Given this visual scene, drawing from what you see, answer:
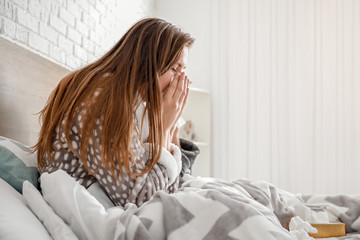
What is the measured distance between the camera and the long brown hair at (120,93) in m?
1.07

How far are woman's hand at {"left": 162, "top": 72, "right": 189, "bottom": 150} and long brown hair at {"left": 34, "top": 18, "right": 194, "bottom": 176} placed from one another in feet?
0.21

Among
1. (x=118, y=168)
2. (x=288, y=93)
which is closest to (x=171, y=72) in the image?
(x=118, y=168)

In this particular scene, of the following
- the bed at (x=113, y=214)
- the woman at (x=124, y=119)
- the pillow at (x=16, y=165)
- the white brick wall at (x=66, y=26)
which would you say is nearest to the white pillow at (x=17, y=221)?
the bed at (x=113, y=214)

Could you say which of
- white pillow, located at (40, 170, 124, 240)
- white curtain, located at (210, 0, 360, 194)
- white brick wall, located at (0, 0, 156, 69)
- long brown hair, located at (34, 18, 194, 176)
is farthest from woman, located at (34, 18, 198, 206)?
white curtain, located at (210, 0, 360, 194)

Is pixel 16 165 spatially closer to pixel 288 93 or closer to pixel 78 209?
pixel 78 209

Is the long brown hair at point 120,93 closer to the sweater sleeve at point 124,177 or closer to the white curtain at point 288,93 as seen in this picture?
the sweater sleeve at point 124,177

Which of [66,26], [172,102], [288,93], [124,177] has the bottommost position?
[288,93]

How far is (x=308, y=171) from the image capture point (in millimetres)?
3385

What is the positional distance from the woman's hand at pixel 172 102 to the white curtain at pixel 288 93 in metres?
2.26

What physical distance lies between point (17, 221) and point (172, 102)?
0.68 m

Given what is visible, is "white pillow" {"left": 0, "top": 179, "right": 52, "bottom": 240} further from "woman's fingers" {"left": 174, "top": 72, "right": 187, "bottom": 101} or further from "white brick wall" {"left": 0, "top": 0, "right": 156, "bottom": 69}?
"white brick wall" {"left": 0, "top": 0, "right": 156, "bottom": 69}

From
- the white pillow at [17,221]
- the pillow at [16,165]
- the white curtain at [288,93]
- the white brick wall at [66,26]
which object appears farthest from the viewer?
the white curtain at [288,93]

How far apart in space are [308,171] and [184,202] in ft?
9.13

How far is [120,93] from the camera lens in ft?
3.70
